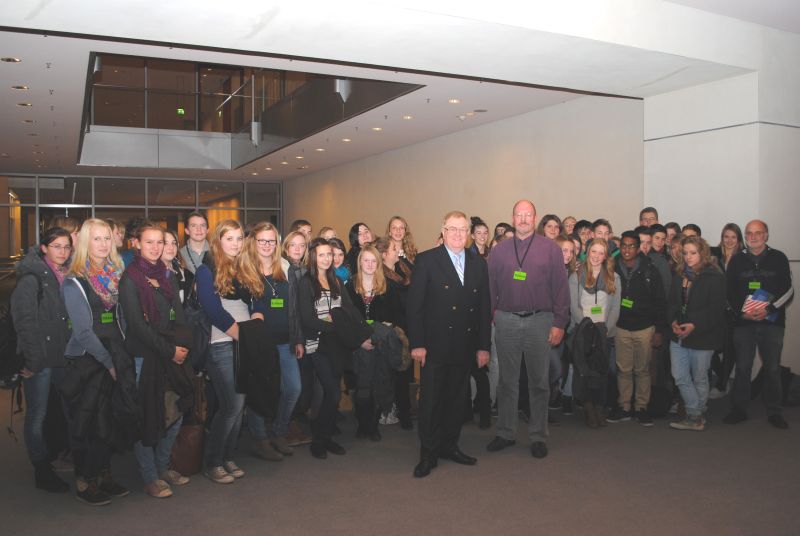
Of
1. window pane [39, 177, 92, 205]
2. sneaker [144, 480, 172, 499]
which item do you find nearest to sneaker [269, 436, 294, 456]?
sneaker [144, 480, 172, 499]

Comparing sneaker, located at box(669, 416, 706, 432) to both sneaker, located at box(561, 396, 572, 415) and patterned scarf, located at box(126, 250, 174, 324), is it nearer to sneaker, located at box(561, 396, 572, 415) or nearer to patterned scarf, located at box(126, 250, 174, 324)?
sneaker, located at box(561, 396, 572, 415)

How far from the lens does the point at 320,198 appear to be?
17.9 m

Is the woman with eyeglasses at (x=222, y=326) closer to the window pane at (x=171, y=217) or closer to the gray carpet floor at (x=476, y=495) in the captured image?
the gray carpet floor at (x=476, y=495)

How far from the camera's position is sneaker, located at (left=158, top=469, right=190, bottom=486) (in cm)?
430

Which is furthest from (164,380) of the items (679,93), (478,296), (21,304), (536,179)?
(536,179)

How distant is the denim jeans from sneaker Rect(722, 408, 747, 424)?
0.04 meters

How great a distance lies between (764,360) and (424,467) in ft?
11.0

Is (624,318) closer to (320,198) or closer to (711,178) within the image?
(711,178)

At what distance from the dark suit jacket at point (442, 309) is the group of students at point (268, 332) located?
1.91 ft

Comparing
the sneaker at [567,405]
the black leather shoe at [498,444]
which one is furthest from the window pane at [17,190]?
the black leather shoe at [498,444]

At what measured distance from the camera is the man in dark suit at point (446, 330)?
455 cm

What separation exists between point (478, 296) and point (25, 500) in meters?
3.14

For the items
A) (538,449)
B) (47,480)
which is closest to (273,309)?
(47,480)

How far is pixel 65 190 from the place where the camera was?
18766 mm
